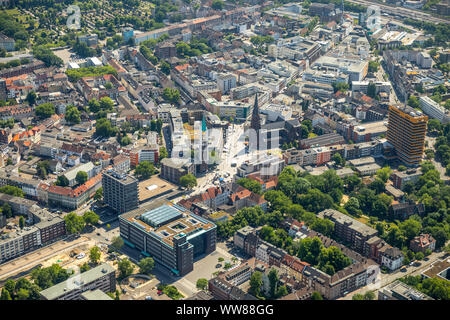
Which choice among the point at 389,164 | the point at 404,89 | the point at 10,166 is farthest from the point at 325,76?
the point at 10,166

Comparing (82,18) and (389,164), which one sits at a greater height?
(82,18)

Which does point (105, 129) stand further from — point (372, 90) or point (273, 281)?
point (372, 90)

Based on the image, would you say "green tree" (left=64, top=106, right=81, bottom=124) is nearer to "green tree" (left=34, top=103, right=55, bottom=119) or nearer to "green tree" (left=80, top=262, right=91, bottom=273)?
"green tree" (left=34, top=103, right=55, bottom=119)

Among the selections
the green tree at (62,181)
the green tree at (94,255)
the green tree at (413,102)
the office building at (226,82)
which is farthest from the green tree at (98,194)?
the green tree at (413,102)

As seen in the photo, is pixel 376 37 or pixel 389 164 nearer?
pixel 389 164

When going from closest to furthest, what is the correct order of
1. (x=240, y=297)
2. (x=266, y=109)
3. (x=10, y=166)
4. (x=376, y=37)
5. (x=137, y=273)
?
(x=240, y=297) → (x=137, y=273) → (x=10, y=166) → (x=266, y=109) → (x=376, y=37)

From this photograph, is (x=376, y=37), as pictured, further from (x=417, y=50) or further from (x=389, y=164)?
(x=389, y=164)
